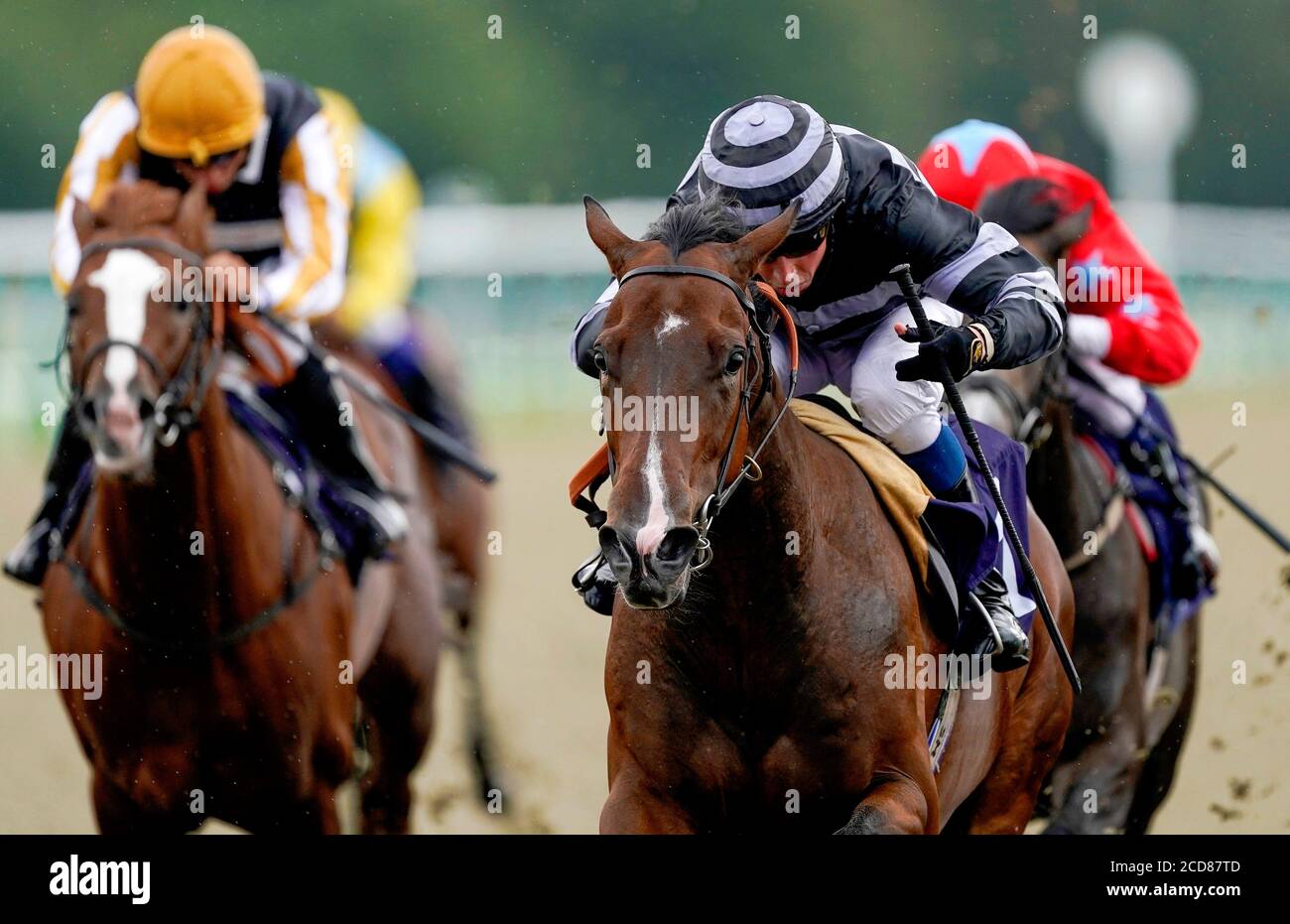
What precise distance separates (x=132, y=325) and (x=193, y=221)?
354 millimetres

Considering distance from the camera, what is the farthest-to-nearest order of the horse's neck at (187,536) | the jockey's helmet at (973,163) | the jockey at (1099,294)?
the jockey's helmet at (973,163), the jockey at (1099,294), the horse's neck at (187,536)

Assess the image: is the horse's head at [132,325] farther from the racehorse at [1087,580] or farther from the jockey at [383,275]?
the racehorse at [1087,580]

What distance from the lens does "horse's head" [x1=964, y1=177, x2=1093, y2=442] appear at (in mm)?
4758

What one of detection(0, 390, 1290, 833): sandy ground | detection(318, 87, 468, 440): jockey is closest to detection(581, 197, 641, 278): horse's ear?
detection(318, 87, 468, 440): jockey

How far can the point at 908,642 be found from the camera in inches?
129

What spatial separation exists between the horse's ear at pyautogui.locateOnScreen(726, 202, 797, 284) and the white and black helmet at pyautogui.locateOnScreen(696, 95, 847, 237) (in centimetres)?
14

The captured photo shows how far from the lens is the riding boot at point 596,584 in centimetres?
335

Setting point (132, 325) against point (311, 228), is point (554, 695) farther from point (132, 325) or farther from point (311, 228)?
point (132, 325)

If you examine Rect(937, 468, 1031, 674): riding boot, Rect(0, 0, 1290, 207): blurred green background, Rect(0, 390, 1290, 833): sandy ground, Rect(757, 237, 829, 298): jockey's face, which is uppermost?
Rect(0, 0, 1290, 207): blurred green background

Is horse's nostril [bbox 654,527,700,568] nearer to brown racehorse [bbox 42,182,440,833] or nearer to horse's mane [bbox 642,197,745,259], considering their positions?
horse's mane [bbox 642,197,745,259]

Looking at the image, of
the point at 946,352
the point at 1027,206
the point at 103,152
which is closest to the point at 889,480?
the point at 946,352

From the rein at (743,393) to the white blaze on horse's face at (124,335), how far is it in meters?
1.17

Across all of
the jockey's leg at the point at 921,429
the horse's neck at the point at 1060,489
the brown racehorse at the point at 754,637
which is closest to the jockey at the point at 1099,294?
the horse's neck at the point at 1060,489

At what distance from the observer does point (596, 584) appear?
336 centimetres
